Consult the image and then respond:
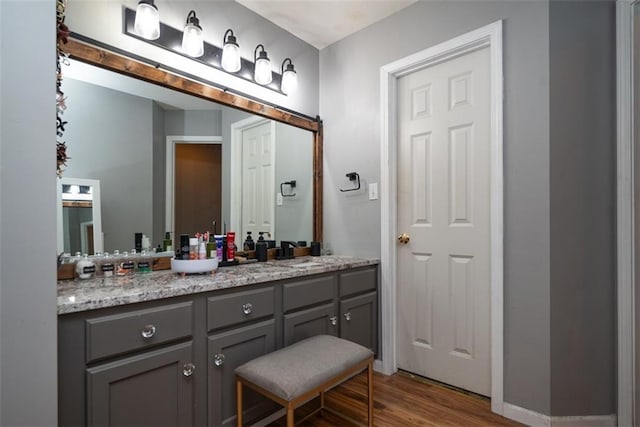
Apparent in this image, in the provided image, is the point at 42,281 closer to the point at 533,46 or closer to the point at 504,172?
the point at 504,172

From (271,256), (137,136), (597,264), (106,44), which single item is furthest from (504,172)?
(106,44)

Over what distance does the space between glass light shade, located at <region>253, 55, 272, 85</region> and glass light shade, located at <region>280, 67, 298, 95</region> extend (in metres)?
0.17

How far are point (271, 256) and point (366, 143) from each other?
1095 mm

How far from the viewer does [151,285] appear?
1.39 m

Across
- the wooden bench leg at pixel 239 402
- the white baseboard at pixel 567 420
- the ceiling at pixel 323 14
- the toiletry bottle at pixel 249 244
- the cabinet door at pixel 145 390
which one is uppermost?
the ceiling at pixel 323 14

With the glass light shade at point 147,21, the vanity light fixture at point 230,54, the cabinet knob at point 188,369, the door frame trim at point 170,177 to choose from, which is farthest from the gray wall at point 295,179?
the cabinet knob at point 188,369

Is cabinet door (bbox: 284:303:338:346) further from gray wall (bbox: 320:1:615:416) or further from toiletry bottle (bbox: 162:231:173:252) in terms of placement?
gray wall (bbox: 320:1:615:416)

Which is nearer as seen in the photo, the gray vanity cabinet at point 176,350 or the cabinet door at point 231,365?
the gray vanity cabinet at point 176,350

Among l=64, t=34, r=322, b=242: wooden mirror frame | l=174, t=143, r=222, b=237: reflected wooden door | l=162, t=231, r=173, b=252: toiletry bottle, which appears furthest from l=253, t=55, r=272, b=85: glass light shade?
l=162, t=231, r=173, b=252: toiletry bottle

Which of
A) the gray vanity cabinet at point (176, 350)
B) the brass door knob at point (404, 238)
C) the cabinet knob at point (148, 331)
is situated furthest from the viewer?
the brass door knob at point (404, 238)

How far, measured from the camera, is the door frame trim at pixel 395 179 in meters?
1.87

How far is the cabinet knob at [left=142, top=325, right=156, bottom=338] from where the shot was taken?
4.12 feet

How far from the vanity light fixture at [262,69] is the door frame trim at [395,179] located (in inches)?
32.1

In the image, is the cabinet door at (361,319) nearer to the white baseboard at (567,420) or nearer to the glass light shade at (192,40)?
the white baseboard at (567,420)
